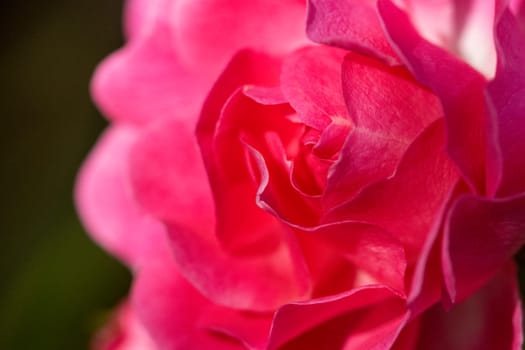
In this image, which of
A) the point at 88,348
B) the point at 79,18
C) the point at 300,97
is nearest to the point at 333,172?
the point at 300,97

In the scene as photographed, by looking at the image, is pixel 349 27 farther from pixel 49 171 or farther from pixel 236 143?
pixel 49 171

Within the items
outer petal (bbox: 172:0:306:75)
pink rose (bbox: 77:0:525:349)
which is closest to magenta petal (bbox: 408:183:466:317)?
pink rose (bbox: 77:0:525:349)

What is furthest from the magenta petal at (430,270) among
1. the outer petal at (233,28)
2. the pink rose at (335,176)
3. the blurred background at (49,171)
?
the blurred background at (49,171)

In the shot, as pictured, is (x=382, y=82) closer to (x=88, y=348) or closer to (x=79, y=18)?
(x=88, y=348)

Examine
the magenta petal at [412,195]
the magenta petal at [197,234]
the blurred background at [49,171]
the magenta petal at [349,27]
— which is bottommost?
the blurred background at [49,171]

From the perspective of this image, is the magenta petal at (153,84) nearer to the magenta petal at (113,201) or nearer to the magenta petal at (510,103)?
the magenta petal at (113,201)

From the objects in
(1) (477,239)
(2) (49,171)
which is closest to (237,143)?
(1) (477,239)
